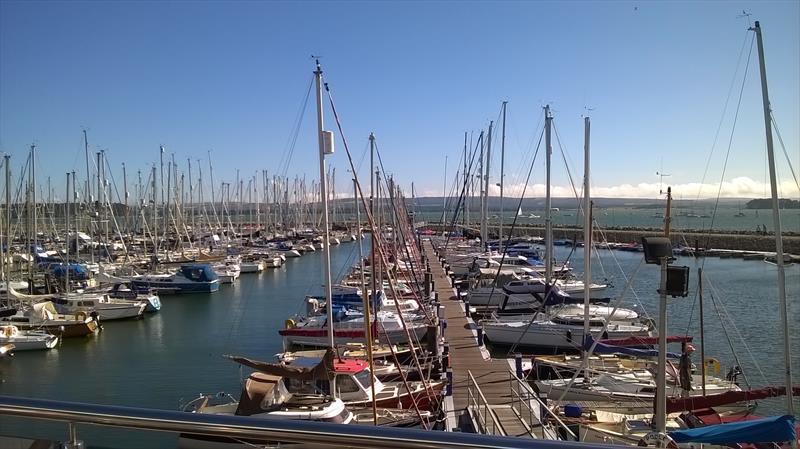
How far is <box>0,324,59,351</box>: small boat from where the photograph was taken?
25672mm

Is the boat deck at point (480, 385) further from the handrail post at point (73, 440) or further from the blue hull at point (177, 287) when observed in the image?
the blue hull at point (177, 287)

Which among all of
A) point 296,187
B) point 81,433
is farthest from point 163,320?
point 296,187

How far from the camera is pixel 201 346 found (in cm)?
2764

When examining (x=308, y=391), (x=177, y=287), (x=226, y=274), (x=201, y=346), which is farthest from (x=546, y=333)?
(x=226, y=274)

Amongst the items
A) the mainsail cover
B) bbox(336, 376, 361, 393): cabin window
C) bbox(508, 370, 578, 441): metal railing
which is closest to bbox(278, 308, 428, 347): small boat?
bbox(336, 376, 361, 393): cabin window

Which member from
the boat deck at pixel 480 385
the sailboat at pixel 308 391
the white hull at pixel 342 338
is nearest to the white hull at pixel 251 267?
the boat deck at pixel 480 385

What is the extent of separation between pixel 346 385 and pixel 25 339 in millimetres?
18535

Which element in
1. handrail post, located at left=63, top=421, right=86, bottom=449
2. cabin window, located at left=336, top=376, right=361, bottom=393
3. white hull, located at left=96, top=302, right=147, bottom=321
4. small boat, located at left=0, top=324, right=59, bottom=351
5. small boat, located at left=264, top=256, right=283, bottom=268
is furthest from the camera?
small boat, located at left=264, top=256, right=283, bottom=268

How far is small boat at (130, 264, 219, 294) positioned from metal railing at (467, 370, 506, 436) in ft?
108

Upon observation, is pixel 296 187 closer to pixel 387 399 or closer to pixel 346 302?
pixel 346 302

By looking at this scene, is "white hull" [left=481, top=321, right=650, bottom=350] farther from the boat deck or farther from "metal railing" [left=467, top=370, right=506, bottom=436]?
"metal railing" [left=467, top=370, right=506, bottom=436]

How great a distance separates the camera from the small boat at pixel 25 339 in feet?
84.2

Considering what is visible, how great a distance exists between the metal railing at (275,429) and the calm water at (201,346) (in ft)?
22.6

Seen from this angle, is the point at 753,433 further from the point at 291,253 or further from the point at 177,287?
the point at 291,253
